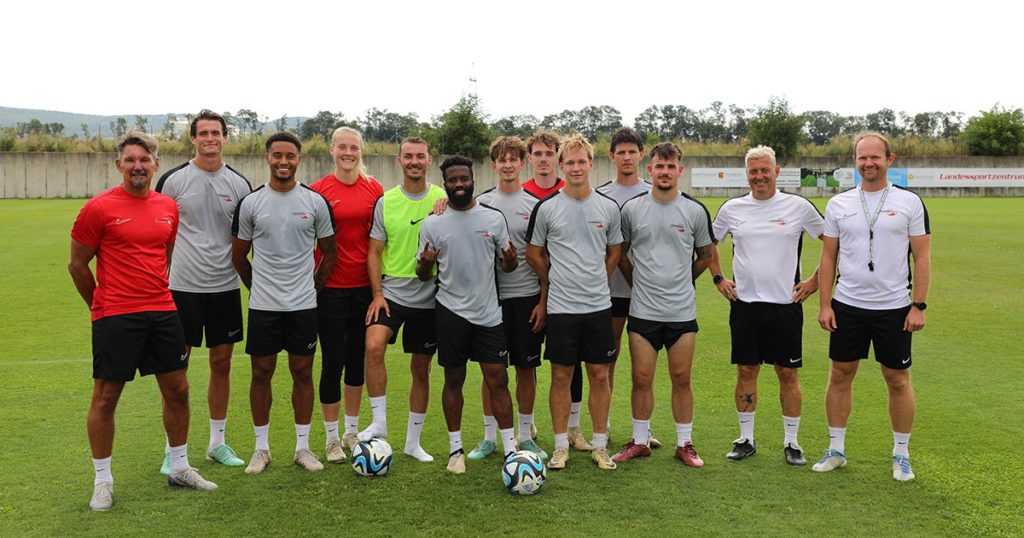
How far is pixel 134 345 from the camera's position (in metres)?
4.92

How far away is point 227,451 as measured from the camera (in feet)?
18.9

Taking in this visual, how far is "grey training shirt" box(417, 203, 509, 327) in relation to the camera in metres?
5.57

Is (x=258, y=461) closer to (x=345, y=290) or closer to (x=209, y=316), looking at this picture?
(x=209, y=316)

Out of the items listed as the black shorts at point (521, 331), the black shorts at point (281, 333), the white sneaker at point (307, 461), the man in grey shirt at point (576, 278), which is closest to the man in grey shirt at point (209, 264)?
the black shorts at point (281, 333)

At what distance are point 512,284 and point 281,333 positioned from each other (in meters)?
1.62

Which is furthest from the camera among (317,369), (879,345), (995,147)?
(995,147)

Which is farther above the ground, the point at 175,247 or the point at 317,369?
the point at 175,247

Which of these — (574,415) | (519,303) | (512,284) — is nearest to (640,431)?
(574,415)

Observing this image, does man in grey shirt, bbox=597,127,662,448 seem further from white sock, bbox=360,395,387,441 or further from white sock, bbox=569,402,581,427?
white sock, bbox=360,395,387,441

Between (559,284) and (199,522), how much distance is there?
263 centimetres

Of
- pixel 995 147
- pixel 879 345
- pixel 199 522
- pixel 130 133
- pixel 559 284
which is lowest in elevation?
pixel 199 522

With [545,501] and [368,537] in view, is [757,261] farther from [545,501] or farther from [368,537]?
[368,537]

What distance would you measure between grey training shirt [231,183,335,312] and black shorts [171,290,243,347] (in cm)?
30

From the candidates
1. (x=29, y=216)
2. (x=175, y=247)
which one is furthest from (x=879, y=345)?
(x=29, y=216)
